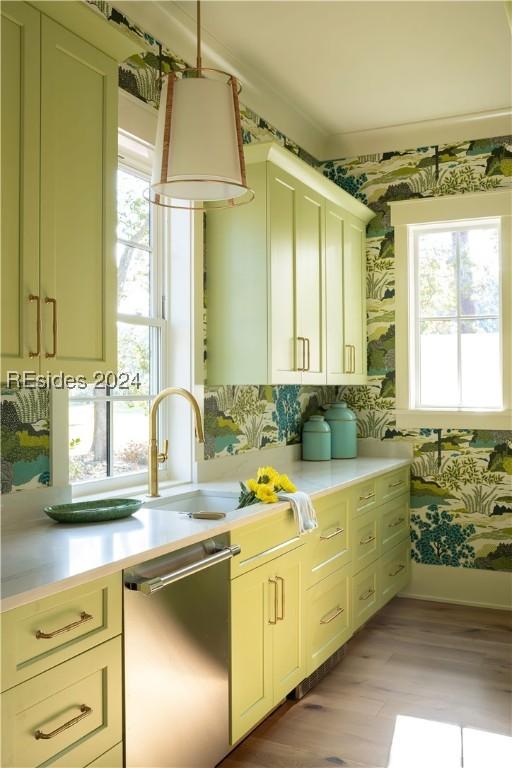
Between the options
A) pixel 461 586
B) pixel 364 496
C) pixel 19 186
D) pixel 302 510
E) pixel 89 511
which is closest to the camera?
pixel 19 186

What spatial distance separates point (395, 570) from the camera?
13.8 feet

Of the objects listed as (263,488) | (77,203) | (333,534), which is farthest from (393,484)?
(77,203)

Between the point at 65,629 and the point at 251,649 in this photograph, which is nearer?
the point at 65,629

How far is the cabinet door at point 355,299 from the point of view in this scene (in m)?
4.28

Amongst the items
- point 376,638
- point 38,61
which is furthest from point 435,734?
point 38,61

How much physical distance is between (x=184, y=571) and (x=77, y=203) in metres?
1.11

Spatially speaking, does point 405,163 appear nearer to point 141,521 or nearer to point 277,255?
point 277,255

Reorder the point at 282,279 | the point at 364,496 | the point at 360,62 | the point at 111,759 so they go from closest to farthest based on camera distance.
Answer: the point at 111,759
the point at 282,279
the point at 360,62
the point at 364,496

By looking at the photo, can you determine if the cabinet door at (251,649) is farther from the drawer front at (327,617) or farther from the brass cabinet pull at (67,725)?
the brass cabinet pull at (67,725)

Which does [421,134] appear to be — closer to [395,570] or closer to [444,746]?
[395,570]

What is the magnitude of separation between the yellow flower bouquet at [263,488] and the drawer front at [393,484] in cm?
121

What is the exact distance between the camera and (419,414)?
4.50m

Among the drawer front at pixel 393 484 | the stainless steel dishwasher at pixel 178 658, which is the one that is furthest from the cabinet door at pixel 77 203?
the drawer front at pixel 393 484

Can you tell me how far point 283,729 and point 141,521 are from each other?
3.46 feet
